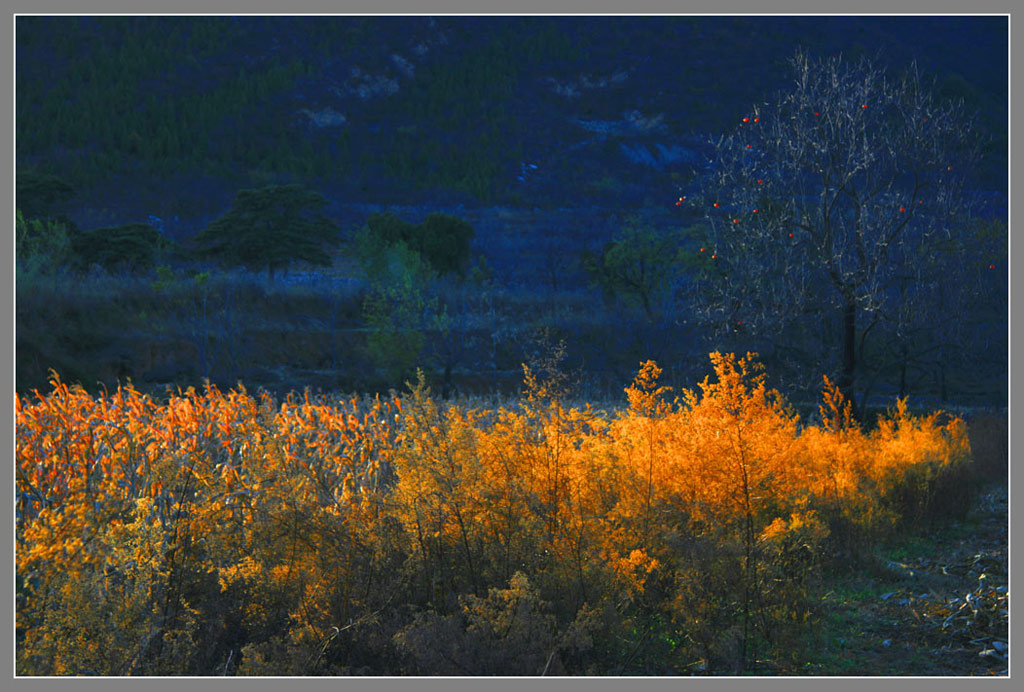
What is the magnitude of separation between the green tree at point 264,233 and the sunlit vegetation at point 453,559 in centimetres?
4119

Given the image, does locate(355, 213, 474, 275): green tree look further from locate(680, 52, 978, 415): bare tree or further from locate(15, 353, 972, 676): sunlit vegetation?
locate(15, 353, 972, 676): sunlit vegetation

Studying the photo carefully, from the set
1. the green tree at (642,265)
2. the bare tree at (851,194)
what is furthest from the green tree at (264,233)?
the bare tree at (851,194)

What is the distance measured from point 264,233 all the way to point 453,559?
43141 mm

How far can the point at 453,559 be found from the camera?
4285 mm

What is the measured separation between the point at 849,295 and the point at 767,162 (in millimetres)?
2814

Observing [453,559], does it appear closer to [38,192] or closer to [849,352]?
[849,352]

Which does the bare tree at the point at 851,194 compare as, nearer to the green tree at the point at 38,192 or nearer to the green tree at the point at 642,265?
the green tree at the point at 642,265

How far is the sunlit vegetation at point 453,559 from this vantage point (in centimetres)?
350

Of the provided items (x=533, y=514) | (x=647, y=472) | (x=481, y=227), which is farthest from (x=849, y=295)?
(x=481, y=227)

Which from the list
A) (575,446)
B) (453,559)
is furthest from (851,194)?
(453,559)

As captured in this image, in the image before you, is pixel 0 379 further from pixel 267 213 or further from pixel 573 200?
pixel 573 200

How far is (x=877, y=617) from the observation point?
5.29 m

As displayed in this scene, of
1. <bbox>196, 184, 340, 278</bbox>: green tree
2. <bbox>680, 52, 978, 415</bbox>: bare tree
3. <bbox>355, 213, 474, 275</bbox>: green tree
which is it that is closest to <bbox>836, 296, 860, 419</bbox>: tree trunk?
<bbox>680, 52, 978, 415</bbox>: bare tree

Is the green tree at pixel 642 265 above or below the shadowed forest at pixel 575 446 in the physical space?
below
